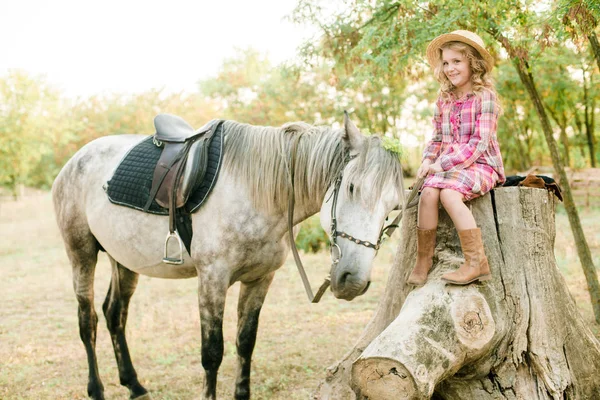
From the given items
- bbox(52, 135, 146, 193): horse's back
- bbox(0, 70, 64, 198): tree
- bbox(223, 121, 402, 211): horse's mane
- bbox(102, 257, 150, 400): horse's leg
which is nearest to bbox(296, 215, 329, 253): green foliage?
bbox(102, 257, 150, 400): horse's leg

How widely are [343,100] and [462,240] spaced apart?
49.5ft

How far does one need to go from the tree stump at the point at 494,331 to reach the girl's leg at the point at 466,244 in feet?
0.23

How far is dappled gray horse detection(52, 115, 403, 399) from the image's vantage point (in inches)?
107

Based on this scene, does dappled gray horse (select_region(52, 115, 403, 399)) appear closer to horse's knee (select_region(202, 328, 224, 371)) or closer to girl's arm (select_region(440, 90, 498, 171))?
horse's knee (select_region(202, 328, 224, 371))

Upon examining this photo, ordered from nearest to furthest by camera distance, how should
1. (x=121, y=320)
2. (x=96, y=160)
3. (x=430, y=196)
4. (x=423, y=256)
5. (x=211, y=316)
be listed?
(x=430, y=196), (x=423, y=256), (x=211, y=316), (x=96, y=160), (x=121, y=320)

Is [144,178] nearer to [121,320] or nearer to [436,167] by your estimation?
[121,320]

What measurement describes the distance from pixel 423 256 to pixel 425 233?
14 centimetres

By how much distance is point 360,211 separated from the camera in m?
2.70

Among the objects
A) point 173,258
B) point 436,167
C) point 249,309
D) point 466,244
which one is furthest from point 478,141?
point 173,258

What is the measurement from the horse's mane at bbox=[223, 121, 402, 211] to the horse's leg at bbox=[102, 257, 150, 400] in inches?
71.2

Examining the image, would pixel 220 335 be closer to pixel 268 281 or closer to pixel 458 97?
pixel 268 281

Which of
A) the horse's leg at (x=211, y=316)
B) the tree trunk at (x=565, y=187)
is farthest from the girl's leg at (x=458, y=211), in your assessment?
the tree trunk at (x=565, y=187)

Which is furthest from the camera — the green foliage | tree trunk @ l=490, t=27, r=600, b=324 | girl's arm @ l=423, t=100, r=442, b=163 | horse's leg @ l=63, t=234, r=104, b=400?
the green foliage

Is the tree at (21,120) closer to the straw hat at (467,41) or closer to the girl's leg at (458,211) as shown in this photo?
the straw hat at (467,41)
